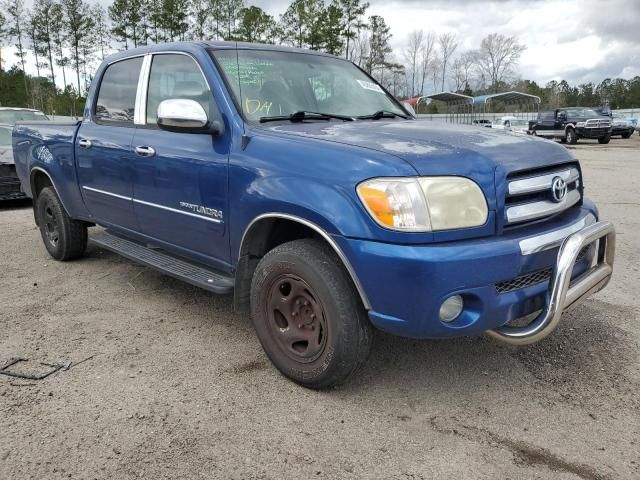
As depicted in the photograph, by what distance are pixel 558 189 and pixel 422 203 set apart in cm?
88

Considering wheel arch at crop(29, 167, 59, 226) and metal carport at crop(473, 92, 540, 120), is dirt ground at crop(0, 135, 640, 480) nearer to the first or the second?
wheel arch at crop(29, 167, 59, 226)

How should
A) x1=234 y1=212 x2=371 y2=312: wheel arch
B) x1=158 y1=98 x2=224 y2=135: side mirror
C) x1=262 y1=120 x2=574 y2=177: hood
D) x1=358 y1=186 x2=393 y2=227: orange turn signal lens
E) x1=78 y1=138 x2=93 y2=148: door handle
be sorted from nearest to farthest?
x1=358 y1=186 x2=393 y2=227: orange turn signal lens < x1=262 y1=120 x2=574 y2=177: hood < x1=234 y1=212 x2=371 y2=312: wheel arch < x1=158 y1=98 x2=224 y2=135: side mirror < x1=78 y1=138 x2=93 y2=148: door handle

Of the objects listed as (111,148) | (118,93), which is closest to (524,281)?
(111,148)

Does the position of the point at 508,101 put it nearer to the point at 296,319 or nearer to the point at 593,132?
the point at 593,132

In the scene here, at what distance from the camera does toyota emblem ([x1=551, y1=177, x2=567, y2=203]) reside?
2859mm

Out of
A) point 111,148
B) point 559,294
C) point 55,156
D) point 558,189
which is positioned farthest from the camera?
point 55,156

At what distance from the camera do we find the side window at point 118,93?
420cm

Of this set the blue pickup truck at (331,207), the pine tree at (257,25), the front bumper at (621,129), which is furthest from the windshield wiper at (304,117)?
the pine tree at (257,25)

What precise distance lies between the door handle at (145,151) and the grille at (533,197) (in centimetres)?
227

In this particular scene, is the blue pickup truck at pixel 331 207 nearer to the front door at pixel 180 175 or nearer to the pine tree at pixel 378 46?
the front door at pixel 180 175

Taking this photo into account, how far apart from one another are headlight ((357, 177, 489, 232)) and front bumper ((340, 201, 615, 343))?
98mm

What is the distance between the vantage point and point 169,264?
12.5 feet

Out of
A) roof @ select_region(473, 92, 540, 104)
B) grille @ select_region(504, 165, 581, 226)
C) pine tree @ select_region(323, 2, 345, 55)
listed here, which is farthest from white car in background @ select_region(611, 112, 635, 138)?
grille @ select_region(504, 165, 581, 226)

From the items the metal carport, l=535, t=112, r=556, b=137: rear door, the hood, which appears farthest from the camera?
the metal carport
